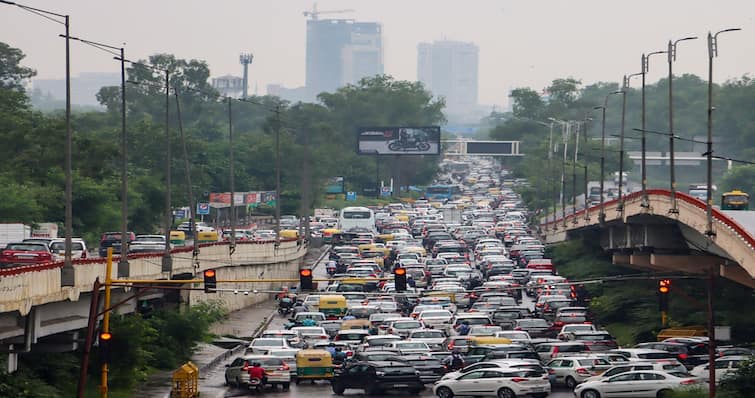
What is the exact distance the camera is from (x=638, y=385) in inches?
1698

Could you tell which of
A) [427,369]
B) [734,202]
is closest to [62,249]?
[427,369]

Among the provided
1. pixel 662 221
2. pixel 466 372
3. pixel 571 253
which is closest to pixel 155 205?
pixel 571 253

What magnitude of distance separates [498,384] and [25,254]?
780 inches

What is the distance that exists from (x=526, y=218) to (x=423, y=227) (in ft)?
91.8

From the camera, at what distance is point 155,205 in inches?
4833

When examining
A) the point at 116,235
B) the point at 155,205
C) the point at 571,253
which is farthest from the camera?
the point at 155,205

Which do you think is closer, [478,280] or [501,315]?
[501,315]

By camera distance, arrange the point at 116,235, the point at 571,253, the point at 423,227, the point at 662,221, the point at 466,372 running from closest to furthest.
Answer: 1. the point at 466,372
2. the point at 662,221
3. the point at 116,235
4. the point at 571,253
5. the point at 423,227

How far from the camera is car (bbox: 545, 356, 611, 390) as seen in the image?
47.5 m

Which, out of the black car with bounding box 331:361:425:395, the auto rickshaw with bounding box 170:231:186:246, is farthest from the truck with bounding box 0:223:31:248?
the black car with bounding box 331:361:425:395

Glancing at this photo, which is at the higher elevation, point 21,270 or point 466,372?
point 21,270

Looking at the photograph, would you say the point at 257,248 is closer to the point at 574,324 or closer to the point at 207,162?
the point at 574,324

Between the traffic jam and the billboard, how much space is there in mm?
88486

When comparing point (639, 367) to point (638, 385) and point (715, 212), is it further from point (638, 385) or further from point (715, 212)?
point (715, 212)
